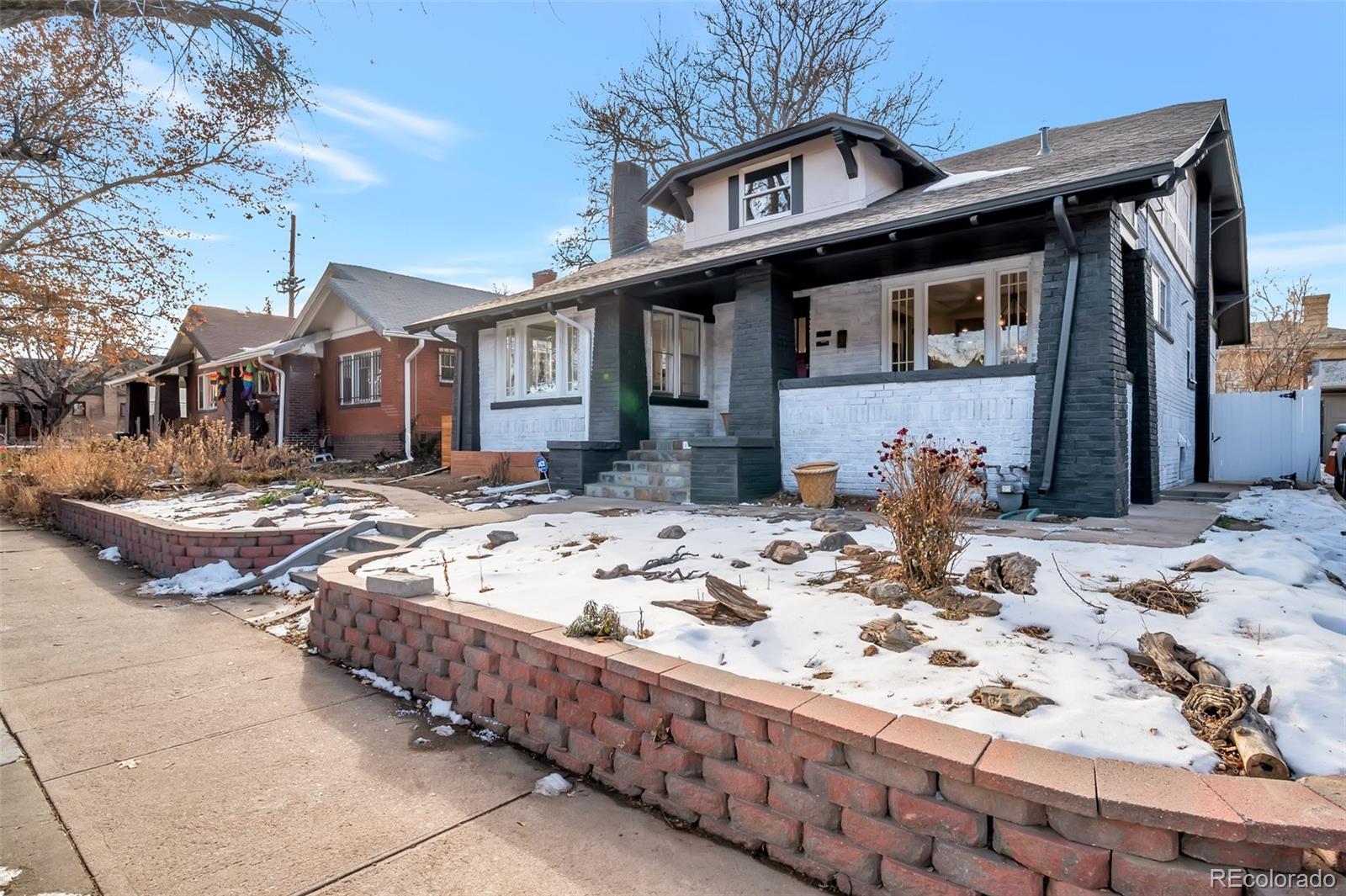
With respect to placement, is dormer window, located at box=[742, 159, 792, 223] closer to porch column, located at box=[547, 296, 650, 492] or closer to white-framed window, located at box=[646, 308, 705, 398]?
white-framed window, located at box=[646, 308, 705, 398]

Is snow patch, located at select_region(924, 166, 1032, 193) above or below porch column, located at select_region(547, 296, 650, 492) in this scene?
above

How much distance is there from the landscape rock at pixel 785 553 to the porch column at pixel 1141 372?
5412 mm

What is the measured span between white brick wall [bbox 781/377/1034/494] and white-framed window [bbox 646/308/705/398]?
9.13 ft

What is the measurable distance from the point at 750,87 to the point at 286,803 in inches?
714

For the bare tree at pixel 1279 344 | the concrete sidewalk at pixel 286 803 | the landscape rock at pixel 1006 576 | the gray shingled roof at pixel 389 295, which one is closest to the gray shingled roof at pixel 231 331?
the gray shingled roof at pixel 389 295

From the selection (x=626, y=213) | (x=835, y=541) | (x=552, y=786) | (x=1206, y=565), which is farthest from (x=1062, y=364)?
(x=626, y=213)

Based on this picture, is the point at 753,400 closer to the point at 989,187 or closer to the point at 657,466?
the point at 657,466

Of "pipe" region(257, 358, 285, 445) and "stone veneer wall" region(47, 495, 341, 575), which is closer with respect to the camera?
"stone veneer wall" region(47, 495, 341, 575)

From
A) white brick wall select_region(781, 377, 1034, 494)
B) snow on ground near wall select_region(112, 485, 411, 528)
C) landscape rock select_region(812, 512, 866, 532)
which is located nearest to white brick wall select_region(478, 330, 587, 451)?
snow on ground near wall select_region(112, 485, 411, 528)

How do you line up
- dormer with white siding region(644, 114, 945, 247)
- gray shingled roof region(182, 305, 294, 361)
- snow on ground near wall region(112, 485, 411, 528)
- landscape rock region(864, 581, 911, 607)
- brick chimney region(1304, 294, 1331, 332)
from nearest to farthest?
landscape rock region(864, 581, 911, 607) → snow on ground near wall region(112, 485, 411, 528) → dormer with white siding region(644, 114, 945, 247) → gray shingled roof region(182, 305, 294, 361) → brick chimney region(1304, 294, 1331, 332)

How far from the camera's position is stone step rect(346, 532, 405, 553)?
5883 mm

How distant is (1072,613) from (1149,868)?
63.7 inches

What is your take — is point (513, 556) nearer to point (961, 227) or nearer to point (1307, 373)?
point (961, 227)

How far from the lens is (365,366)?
54.5 feet
